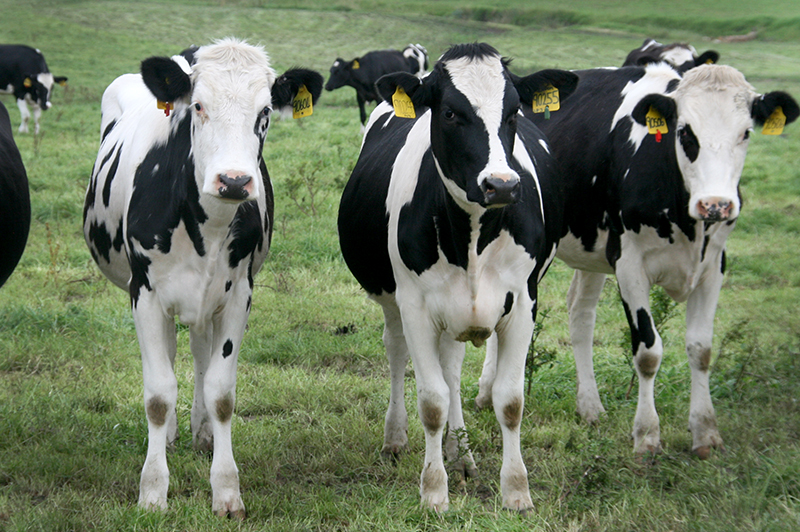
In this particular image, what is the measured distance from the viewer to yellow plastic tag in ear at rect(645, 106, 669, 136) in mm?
4887

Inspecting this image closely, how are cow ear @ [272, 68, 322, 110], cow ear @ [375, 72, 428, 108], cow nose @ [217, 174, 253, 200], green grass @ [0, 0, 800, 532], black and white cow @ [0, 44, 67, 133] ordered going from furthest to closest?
black and white cow @ [0, 44, 67, 133] → cow ear @ [272, 68, 322, 110] → green grass @ [0, 0, 800, 532] → cow ear @ [375, 72, 428, 108] → cow nose @ [217, 174, 253, 200]

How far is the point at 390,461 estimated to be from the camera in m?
4.85

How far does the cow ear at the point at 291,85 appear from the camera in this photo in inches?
168

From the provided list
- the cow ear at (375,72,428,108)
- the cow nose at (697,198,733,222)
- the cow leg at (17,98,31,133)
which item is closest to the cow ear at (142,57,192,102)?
the cow ear at (375,72,428,108)

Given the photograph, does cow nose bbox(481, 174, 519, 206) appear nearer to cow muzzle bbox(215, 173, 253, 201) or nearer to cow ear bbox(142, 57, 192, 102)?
cow muzzle bbox(215, 173, 253, 201)

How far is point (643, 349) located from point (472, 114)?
214 cm

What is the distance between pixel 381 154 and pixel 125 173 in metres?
1.56

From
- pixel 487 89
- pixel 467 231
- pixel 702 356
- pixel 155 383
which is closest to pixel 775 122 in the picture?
pixel 702 356

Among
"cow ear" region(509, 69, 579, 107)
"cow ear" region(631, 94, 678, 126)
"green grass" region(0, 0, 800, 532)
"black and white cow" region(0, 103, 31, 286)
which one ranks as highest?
"cow ear" region(509, 69, 579, 107)

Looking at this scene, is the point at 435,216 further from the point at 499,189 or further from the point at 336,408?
the point at 336,408

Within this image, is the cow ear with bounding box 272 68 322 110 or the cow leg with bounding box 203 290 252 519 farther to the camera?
the cow ear with bounding box 272 68 322 110

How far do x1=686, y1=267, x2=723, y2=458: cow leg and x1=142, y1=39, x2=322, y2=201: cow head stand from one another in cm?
277

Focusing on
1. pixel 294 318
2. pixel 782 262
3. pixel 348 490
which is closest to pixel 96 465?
pixel 348 490

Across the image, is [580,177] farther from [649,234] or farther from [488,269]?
[488,269]
